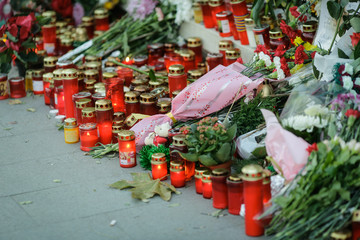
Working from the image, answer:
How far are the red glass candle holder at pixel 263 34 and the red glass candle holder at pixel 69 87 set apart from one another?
4.22ft

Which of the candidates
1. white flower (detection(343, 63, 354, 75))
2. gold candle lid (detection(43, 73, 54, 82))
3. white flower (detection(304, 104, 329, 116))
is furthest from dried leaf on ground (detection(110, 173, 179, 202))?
gold candle lid (detection(43, 73, 54, 82))

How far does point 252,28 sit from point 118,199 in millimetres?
1836

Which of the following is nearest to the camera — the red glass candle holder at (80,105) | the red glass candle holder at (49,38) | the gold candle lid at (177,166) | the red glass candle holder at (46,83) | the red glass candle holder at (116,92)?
the gold candle lid at (177,166)

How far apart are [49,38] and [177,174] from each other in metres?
2.81

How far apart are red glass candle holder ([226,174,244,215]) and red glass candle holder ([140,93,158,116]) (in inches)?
46.1

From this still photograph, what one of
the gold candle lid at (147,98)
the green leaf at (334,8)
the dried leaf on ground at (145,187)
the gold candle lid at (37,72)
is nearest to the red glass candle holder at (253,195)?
the dried leaf on ground at (145,187)

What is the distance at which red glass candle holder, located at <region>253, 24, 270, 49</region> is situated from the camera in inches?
177

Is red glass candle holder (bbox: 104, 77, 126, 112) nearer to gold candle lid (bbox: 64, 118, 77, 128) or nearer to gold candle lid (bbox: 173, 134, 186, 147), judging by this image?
gold candle lid (bbox: 64, 118, 77, 128)

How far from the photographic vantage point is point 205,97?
12.5ft

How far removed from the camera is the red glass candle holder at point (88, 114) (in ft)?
13.6

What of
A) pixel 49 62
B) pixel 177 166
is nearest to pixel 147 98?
pixel 177 166

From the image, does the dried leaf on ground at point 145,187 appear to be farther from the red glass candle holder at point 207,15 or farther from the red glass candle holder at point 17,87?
the red glass candle holder at point 207,15

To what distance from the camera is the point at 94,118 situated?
4195 mm

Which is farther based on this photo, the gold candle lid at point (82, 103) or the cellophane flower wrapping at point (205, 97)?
the gold candle lid at point (82, 103)
